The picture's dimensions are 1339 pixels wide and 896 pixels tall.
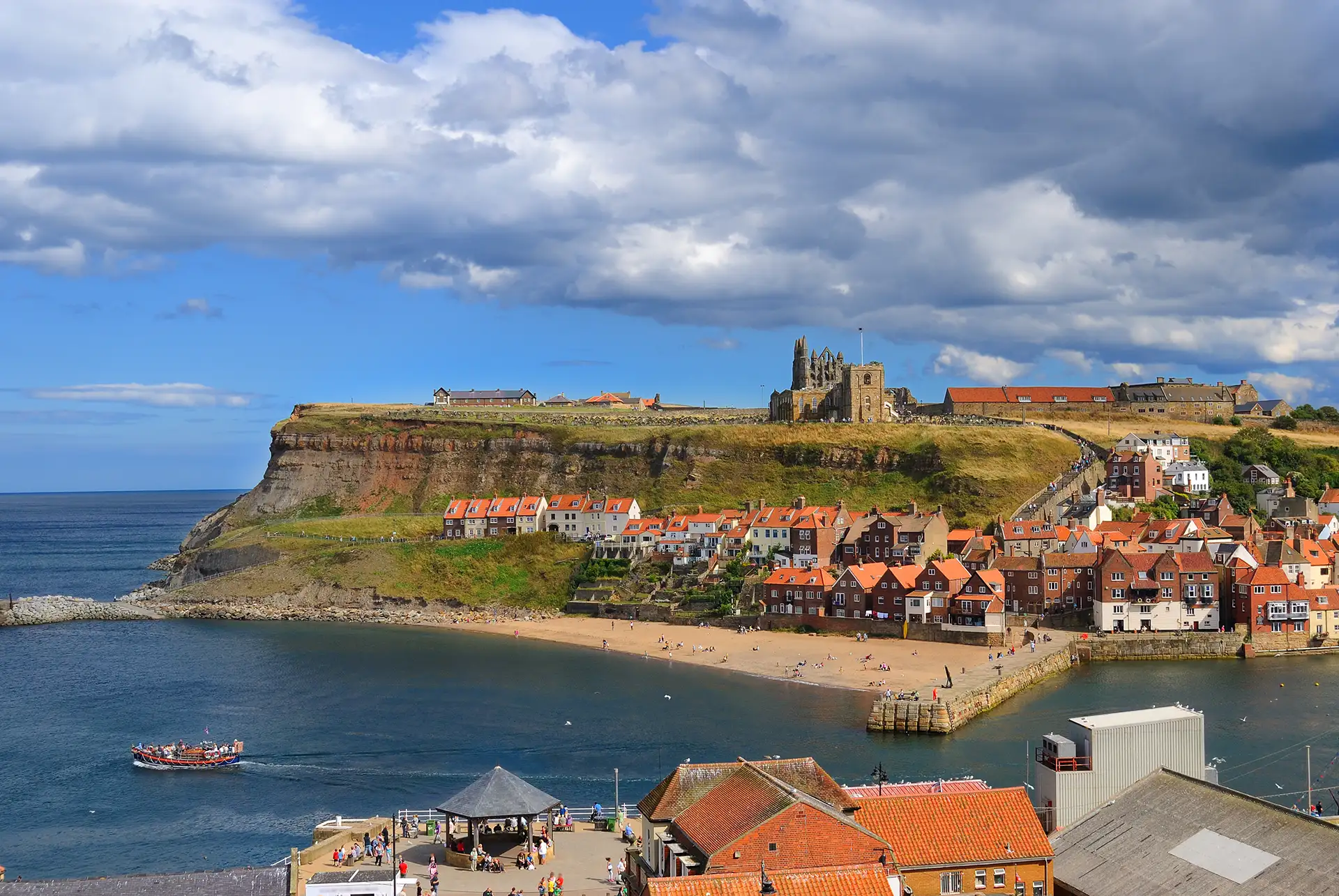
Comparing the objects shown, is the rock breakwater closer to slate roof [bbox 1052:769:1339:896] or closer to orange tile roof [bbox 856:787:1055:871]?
orange tile roof [bbox 856:787:1055:871]

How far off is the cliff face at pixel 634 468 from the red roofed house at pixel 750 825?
82977 millimetres

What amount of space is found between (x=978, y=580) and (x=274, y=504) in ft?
300

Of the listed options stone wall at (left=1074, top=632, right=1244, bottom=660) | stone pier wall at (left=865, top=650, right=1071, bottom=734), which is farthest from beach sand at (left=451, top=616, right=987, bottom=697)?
stone wall at (left=1074, top=632, right=1244, bottom=660)

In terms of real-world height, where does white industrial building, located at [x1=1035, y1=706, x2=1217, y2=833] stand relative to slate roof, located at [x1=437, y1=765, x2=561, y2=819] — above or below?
above

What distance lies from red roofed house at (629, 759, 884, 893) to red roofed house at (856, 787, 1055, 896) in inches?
43.2

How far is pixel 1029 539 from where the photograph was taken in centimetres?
9250

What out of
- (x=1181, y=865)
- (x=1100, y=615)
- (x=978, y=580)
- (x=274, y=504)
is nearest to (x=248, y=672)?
(x=978, y=580)

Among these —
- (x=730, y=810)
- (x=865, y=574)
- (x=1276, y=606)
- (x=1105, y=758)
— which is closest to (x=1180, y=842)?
(x=1105, y=758)

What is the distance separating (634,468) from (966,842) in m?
104

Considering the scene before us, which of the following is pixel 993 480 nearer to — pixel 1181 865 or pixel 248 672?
pixel 248 672

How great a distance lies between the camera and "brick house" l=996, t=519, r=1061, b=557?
91500mm

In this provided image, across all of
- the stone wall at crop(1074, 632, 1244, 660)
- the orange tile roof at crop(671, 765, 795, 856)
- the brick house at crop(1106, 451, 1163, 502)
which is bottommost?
the stone wall at crop(1074, 632, 1244, 660)

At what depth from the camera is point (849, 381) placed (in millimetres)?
135875

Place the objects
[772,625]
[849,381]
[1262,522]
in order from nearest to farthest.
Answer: [772,625]
[1262,522]
[849,381]
